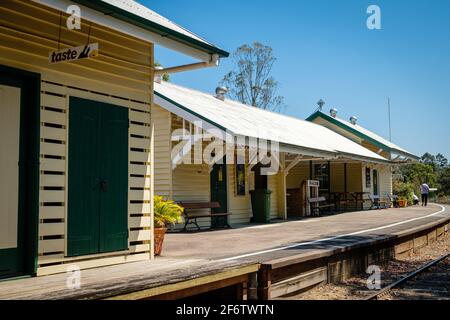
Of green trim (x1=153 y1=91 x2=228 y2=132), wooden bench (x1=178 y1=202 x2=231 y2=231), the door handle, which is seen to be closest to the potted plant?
the door handle

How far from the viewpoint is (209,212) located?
15.3m

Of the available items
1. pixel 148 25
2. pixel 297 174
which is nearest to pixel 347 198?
pixel 297 174

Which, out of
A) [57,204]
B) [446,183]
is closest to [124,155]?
[57,204]

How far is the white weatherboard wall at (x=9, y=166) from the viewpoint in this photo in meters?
5.55

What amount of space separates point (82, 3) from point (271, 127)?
43.3 ft

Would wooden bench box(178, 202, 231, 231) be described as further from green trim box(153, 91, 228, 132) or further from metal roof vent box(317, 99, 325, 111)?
metal roof vent box(317, 99, 325, 111)

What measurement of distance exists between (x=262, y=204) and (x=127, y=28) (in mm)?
11486

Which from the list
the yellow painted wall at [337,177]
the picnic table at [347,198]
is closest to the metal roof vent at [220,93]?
the picnic table at [347,198]

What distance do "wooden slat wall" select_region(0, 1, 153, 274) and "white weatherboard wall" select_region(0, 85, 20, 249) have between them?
0.31 meters

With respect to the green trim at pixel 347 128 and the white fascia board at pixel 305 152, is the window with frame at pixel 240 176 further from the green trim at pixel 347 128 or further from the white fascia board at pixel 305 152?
the green trim at pixel 347 128

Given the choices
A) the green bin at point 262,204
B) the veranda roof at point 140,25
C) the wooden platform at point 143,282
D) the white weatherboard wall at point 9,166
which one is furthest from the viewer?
Result: the green bin at point 262,204

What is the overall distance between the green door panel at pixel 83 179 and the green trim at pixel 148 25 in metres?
1.21

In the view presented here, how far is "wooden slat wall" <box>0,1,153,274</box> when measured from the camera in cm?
580

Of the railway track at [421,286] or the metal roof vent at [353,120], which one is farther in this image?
the metal roof vent at [353,120]
